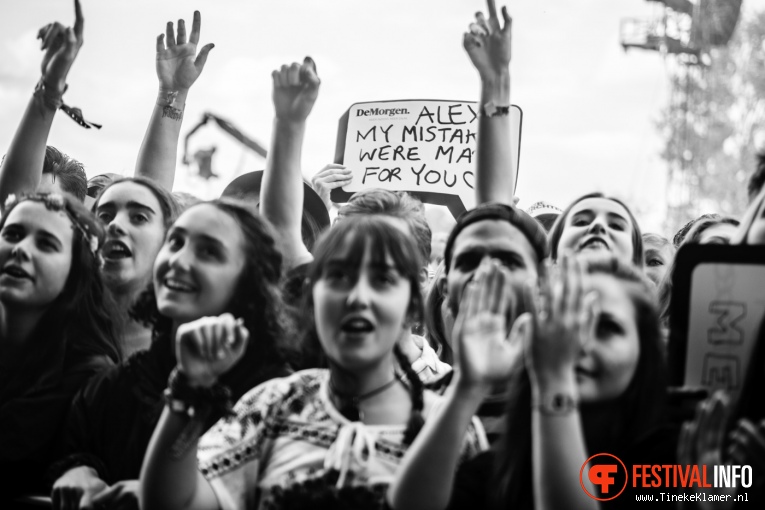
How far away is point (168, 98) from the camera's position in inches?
125

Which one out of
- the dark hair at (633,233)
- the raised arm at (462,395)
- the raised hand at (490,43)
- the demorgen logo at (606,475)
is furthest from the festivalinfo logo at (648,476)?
the raised hand at (490,43)

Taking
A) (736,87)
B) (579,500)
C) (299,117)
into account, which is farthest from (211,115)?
(736,87)

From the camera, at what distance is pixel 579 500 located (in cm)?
171

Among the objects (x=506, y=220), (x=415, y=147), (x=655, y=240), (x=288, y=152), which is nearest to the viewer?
(x=506, y=220)

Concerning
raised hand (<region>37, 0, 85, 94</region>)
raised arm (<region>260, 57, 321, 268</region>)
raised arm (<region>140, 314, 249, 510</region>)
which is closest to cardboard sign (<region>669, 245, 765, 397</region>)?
raised arm (<region>140, 314, 249, 510</region>)

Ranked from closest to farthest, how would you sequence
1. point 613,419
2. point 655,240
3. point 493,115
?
point 613,419 < point 493,115 < point 655,240

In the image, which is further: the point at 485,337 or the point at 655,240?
the point at 655,240

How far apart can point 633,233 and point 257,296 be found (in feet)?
3.76

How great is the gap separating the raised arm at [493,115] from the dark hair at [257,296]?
2.07 ft

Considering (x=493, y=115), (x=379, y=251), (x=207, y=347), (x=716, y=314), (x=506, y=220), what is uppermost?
(x=493, y=115)

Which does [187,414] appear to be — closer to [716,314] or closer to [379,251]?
[379,251]

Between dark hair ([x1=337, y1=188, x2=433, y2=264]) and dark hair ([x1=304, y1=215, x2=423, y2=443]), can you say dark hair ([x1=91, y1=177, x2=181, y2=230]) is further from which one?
dark hair ([x1=304, y1=215, x2=423, y2=443])

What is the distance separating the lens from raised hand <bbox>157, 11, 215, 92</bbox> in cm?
319

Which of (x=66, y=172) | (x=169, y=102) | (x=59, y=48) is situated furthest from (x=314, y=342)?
(x=66, y=172)
